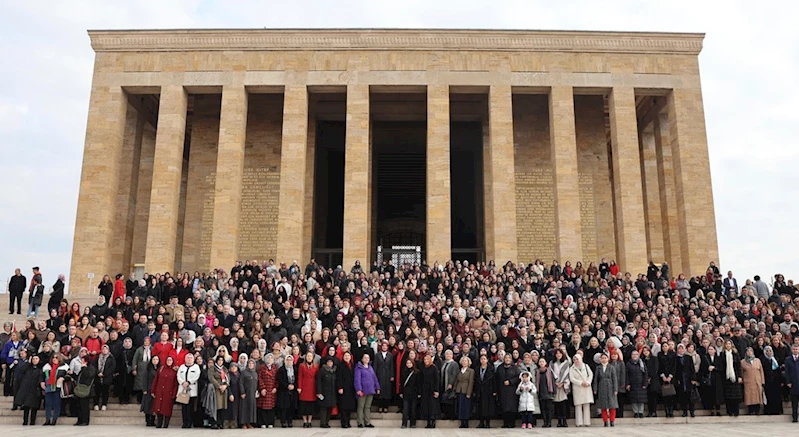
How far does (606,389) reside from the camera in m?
11.8

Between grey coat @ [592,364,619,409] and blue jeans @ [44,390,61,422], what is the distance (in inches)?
368

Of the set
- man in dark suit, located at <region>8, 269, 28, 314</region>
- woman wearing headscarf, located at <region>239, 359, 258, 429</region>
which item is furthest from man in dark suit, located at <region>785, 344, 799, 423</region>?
man in dark suit, located at <region>8, 269, 28, 314</region>

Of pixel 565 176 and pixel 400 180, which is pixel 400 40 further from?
pixel 400 180

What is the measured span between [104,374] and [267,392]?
3.04 metres

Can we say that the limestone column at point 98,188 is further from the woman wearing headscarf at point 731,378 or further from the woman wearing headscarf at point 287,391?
the woman wearing headscarf at point 731,378

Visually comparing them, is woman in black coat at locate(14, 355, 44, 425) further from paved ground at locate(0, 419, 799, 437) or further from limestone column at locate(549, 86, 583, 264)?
limestone column at locate(549, 86, 583, 264)

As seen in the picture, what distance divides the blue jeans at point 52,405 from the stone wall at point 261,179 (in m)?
14.1

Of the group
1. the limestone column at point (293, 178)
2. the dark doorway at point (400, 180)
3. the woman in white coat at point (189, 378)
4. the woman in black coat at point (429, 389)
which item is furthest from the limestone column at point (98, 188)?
the woman in black coat at point (429, 389)

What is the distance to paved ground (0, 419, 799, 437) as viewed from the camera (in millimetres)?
9896

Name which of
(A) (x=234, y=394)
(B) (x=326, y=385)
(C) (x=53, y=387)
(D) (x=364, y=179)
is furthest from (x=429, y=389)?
(D) (x=364, y=179)

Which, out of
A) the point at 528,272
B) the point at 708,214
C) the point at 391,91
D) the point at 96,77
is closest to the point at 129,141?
the point at 96,77

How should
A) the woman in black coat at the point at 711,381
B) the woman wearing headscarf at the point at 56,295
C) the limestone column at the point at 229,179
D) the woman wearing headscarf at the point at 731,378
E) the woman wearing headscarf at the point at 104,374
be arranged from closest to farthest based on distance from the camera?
the woman wearing headscarf at the point at 104,374 → the woman wearing headscarf at the point at 731,378 → the woman in black coat at the point at 711,381 → the woman wearing headscarf at the point at 56,295 → the limestone column at the point at 229,179

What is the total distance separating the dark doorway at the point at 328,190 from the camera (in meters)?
29.3

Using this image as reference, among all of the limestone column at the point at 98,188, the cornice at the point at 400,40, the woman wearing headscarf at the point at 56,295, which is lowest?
the woman wearing headscarf at the point at 56,295
